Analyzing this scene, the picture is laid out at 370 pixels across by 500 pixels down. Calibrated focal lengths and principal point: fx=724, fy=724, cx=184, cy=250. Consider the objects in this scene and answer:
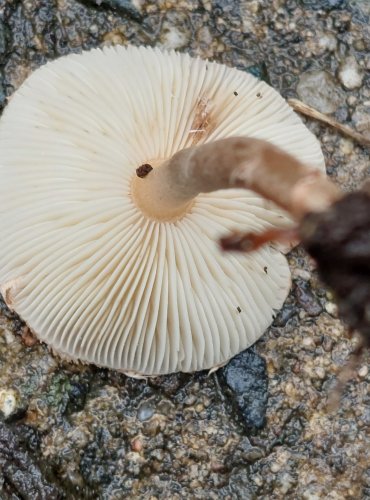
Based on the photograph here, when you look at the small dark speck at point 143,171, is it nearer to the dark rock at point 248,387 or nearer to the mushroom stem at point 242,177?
the mushroom stem at point 242,177

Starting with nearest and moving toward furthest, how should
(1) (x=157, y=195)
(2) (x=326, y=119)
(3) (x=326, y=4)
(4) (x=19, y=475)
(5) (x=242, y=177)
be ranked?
(5) (x=242, y=177)
(1) (x=157, y=195)
(4) (x=19, y=475)
(2) (x=326, y=119)
(3) (x=326, y=4)

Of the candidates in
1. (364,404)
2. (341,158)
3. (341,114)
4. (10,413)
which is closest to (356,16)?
(341,114)

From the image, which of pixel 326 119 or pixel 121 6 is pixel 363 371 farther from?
pixel 121 6

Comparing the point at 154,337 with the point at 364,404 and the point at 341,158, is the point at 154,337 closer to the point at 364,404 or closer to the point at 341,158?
the point at 364,404

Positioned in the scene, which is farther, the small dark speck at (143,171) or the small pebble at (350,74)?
the small pebble at (350,74)

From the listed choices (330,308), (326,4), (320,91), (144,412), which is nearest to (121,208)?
(144,412)

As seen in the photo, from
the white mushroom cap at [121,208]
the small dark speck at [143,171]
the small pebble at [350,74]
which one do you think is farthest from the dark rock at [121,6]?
the small dark speck at [143,171]
